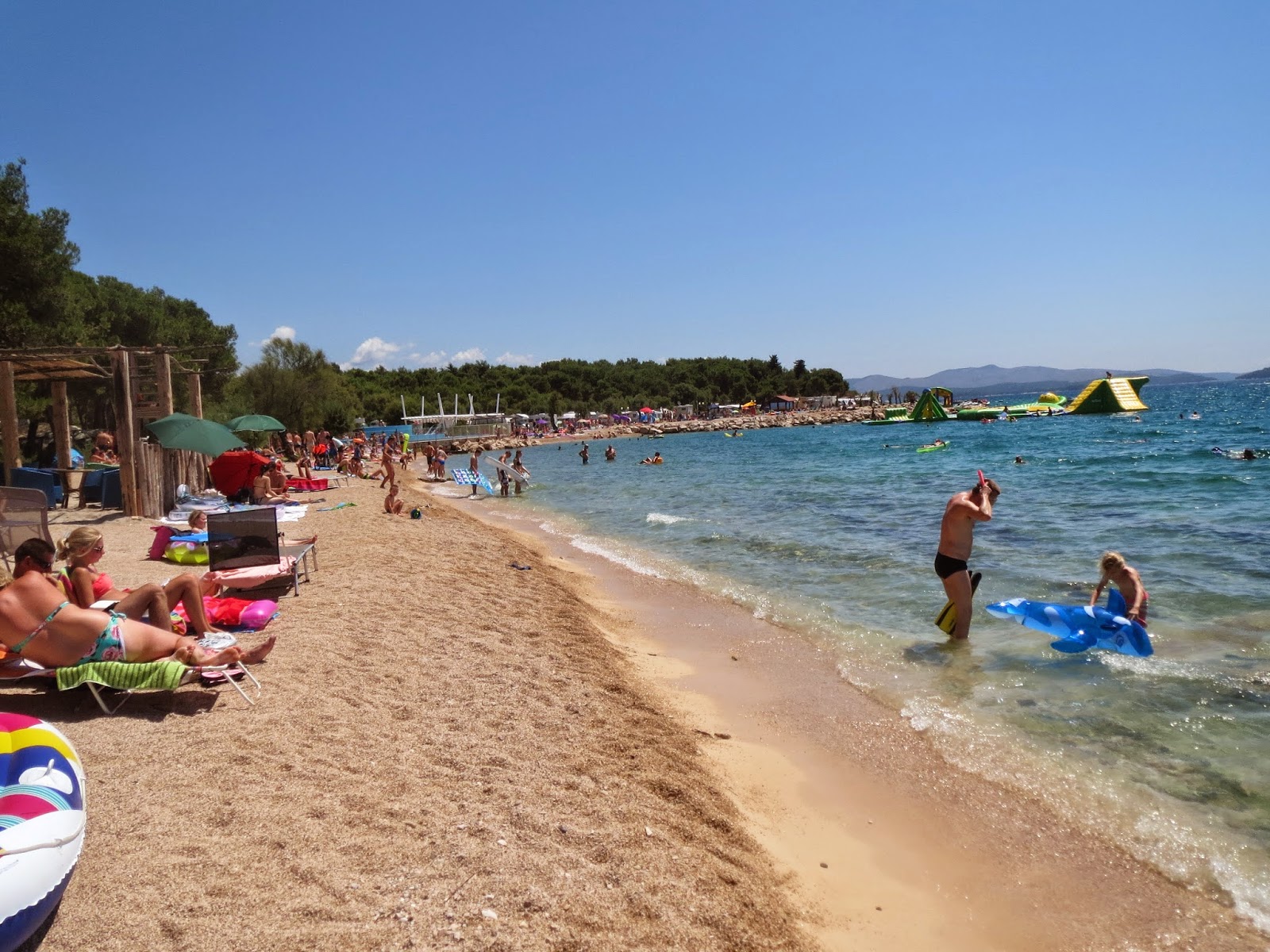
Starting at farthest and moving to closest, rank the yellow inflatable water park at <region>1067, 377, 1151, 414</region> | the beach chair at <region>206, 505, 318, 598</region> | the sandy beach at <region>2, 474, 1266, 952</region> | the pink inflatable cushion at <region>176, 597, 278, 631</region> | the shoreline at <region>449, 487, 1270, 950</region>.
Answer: the yellow inflatable water park at <region>1067, 377, 1151, 414</region> < the beach chair at <region>206, 505, 318, 598</region> < the pink inflatable cushion at <region>176, 597, 278, 631</region> < the shoreline at <region>449, 487, 1270, 950</region> < the sandy beach at <region>2, 474, 1266, 952</region>

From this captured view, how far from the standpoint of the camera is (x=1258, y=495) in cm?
1458

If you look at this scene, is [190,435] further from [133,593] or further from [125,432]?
[133,593]

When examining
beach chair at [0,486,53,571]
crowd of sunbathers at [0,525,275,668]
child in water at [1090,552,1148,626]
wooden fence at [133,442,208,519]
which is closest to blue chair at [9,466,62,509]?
wooden fence at [133,442,208,519]

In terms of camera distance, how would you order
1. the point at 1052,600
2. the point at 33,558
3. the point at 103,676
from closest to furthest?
the point at 103,676, the point at 33,558, the point at 1052,600

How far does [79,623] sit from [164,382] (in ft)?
29.3

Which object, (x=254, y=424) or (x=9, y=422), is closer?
(x=9, y=422)

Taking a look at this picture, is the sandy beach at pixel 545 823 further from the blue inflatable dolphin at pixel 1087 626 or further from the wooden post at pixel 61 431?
the wooden post at pixel 61 431

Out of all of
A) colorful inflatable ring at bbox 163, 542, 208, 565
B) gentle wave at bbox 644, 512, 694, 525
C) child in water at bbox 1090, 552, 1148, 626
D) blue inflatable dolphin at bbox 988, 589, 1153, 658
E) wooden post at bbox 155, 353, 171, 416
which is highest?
wooden post at bbox 155, 353, 171, 416

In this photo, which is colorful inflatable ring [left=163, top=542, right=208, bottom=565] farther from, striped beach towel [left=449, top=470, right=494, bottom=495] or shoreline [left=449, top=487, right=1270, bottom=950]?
striped beach towel [left=449, top=470, right=494, bottom=495]

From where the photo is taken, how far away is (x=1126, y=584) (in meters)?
6.20

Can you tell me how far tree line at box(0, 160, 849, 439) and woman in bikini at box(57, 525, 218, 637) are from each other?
6932 millimetres

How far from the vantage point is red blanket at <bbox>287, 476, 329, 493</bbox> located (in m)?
18.1

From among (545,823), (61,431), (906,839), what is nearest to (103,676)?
(545,823)

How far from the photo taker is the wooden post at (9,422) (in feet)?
35.9
